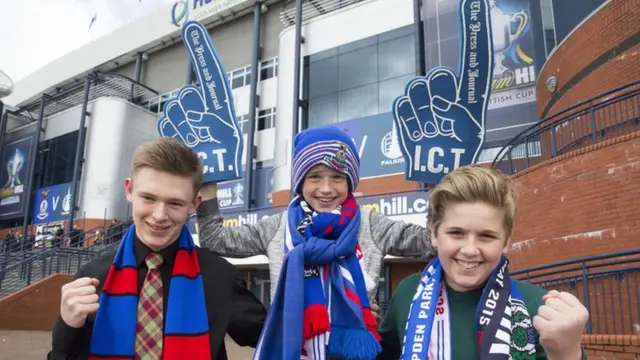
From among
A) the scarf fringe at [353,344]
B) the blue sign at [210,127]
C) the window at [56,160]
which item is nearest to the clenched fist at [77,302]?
the scarf fringe at [353,344]

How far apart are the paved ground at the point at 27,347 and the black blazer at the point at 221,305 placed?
701cm

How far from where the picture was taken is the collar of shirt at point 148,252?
7.13 ft

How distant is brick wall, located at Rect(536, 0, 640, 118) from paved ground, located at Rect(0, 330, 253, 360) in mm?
8753

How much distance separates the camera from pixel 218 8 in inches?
1161

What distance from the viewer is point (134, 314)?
202cm

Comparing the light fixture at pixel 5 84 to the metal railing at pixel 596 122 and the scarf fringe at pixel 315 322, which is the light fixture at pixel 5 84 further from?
the scarf fringe at pixel 315 322

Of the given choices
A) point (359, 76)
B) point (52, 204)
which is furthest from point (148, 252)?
point (52, 204)

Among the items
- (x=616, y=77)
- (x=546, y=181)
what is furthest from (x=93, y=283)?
(x=616, y=77)

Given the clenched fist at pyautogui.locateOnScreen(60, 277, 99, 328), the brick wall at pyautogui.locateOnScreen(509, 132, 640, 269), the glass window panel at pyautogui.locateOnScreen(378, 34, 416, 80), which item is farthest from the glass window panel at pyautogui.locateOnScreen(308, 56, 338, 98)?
the clenched fist at pyautogui.locateOnScreen(60, 277, 99, 328)

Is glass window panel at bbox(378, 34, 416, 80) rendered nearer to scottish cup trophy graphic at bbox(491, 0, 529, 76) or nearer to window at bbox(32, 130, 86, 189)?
scottish cup trophy graphic at bbox(491, 0, 529, 76)

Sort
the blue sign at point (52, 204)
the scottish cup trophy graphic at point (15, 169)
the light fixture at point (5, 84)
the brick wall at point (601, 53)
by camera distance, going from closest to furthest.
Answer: the brick wall at point (601, 53)
the light fixture at point (5, 84)
the blue sign at point (52, 204)
the scottish cup trophy graphic at point (15, 169)

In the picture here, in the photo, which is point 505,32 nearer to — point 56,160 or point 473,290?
point 473,290

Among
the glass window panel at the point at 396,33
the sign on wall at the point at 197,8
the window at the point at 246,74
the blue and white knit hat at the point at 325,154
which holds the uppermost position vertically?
the sign on wall at the point at 197,8

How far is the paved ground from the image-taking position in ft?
26.8
